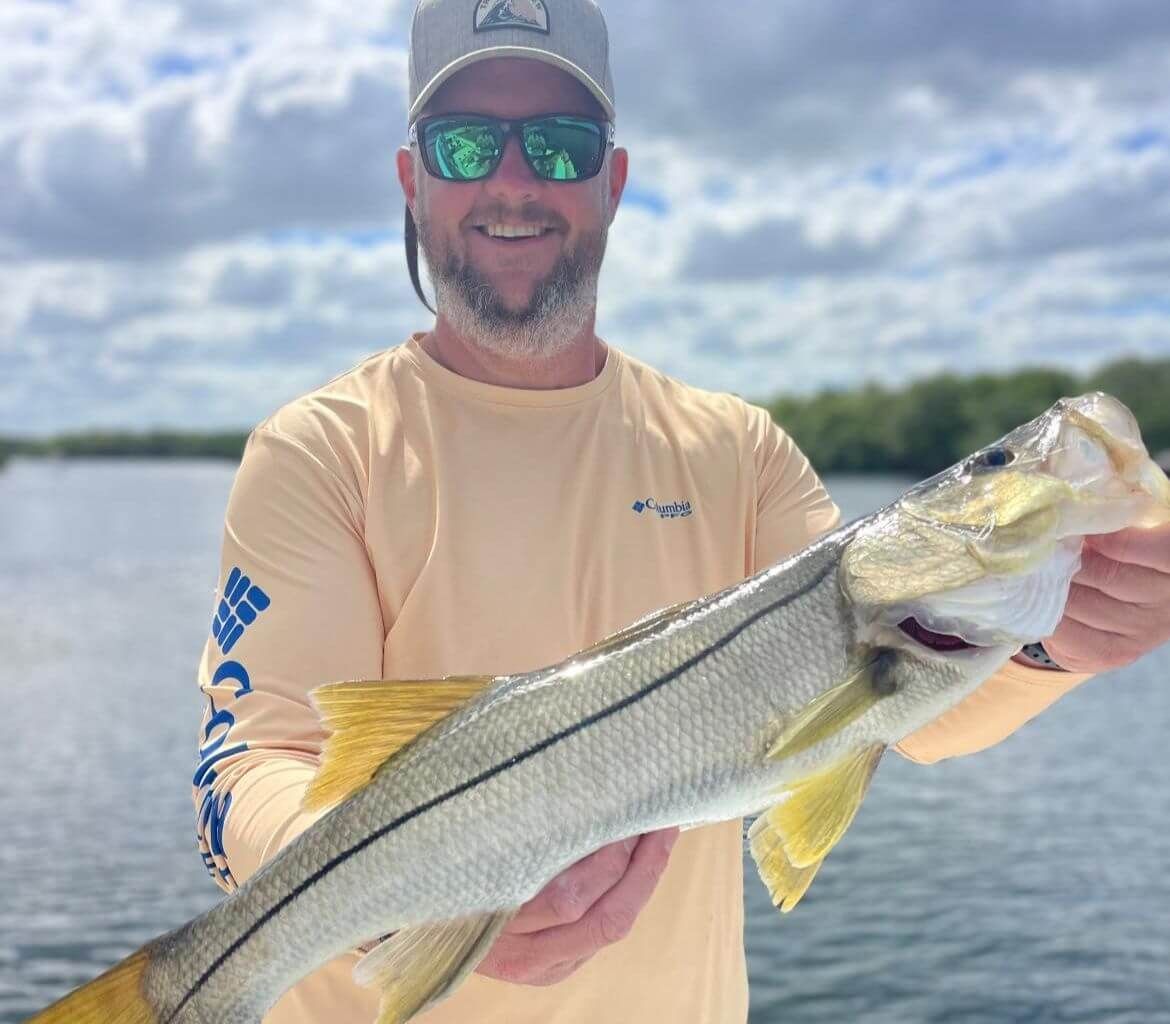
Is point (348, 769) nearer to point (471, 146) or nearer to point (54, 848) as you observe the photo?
point (471, 146)

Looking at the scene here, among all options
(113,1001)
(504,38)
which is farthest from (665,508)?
(113,1001)

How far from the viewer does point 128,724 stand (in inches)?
796

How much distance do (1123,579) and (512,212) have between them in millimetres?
2067

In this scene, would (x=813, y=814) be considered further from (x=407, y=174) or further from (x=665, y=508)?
(x=407, y=174)

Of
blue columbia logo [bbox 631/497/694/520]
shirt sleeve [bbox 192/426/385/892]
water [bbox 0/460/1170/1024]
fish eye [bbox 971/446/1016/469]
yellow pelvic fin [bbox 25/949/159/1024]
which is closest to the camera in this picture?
yellow pelvic fin [bbox 25/949/159/1024]

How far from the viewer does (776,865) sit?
2.55 metres

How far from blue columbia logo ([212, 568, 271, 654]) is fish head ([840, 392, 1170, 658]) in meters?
1.44

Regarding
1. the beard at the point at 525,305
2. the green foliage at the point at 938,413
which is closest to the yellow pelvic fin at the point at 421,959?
the beard at the point at 525,305

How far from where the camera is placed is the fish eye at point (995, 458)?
2.59 m

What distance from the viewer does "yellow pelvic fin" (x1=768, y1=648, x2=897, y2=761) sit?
2.40 m

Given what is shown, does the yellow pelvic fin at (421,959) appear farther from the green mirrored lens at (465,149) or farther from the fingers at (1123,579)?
the green mirrored lens at (465,149)

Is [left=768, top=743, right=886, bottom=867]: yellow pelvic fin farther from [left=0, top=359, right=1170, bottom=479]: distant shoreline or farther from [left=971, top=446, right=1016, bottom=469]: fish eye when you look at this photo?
[left=0, top=359, right=1170, bottom=479]: distant shoreline

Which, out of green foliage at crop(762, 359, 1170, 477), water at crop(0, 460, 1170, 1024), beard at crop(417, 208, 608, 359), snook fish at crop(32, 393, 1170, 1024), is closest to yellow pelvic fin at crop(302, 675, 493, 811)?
snook fish at crop(32, 393, 1170, 1024)

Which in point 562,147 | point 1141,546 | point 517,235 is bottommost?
point 1141,546
